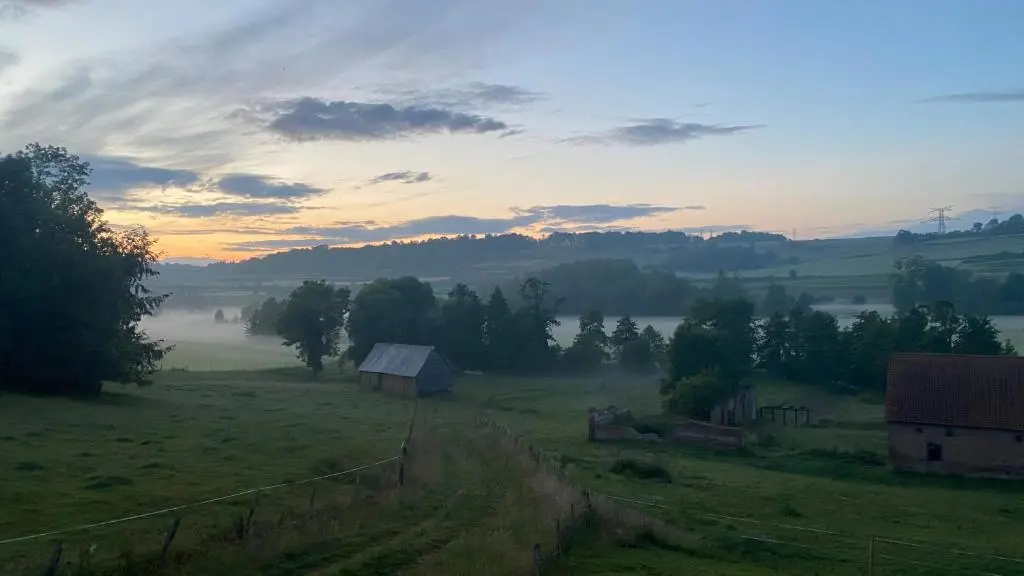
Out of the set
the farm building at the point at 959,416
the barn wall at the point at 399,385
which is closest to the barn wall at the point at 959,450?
the farm building at the point at 959,416

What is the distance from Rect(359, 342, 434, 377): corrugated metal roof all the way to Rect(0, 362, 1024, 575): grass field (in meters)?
21.3

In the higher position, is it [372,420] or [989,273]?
[989,273]

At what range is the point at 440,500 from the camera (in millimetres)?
25594

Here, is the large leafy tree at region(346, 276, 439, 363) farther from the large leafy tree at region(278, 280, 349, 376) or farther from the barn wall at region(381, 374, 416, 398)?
the barn wall at region(381, 374, 416, 398)

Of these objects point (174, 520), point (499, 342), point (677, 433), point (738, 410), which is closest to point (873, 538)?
point (174, 520)

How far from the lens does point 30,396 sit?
1646 inches

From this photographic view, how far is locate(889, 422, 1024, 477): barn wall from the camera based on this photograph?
120ft

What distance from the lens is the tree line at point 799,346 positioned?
181 feet

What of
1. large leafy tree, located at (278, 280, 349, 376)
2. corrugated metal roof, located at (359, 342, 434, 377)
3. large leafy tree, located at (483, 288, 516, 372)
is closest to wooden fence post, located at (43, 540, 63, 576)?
corrugated metal roof, located at (359, 342, 434, 377)

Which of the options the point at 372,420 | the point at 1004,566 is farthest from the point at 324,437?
the point at 1004,566

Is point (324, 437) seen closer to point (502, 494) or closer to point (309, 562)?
point (502, 494)

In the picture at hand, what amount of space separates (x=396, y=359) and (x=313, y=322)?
13.0m

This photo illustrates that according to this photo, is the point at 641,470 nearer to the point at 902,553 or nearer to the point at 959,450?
the point at 902,553

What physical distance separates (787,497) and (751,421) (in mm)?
26978
